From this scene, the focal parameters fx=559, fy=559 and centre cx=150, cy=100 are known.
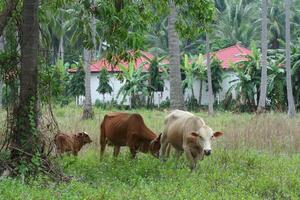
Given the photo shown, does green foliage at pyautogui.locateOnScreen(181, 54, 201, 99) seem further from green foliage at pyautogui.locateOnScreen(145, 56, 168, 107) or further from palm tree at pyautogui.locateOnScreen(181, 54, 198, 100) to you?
green foliage at pyautogui.locateOnScreen(145, 56, 168, 107)

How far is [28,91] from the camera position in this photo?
29.2 feet

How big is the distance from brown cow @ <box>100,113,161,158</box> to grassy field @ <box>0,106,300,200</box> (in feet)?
0.90

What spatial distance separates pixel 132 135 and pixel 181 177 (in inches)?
106

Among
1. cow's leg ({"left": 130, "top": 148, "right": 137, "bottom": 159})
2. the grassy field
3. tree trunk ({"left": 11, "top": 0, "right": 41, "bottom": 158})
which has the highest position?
tree trunk ({"left": 11, "top": 0, "right": 41, "bottom": 158})

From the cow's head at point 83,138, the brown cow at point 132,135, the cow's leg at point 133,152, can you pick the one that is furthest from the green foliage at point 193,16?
the cow's head at point 83,138

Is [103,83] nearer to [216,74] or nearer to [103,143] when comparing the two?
[216,74]

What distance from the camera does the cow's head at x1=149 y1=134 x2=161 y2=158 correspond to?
11.8 m

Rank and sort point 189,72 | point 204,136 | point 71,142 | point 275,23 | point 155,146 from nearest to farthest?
point 204,136 → point 155,146 → point 71,142 → point 189,72 → point 275,23

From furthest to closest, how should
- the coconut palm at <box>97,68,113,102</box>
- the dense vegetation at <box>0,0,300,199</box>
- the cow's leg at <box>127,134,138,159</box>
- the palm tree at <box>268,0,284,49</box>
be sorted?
the palm tree at <box>268,0,284,49</box>, the coconut palm at <box>97,68,113,102</box>, the cow's leg at <box>127,134,138,159</box>, the dense vegetation at <box>0,0,300,199</box>

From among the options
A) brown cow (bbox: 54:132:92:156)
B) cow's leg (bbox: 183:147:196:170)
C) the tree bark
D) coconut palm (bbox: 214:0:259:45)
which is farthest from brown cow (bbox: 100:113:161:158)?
coconut palm (bbox: 214:0:259:45)

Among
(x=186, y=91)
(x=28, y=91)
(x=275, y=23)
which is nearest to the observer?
(x=28, y=91)

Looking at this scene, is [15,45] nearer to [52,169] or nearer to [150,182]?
[52,169]

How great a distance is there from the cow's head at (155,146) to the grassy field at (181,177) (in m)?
0.25

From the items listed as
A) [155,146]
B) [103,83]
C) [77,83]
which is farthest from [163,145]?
[77,83]
